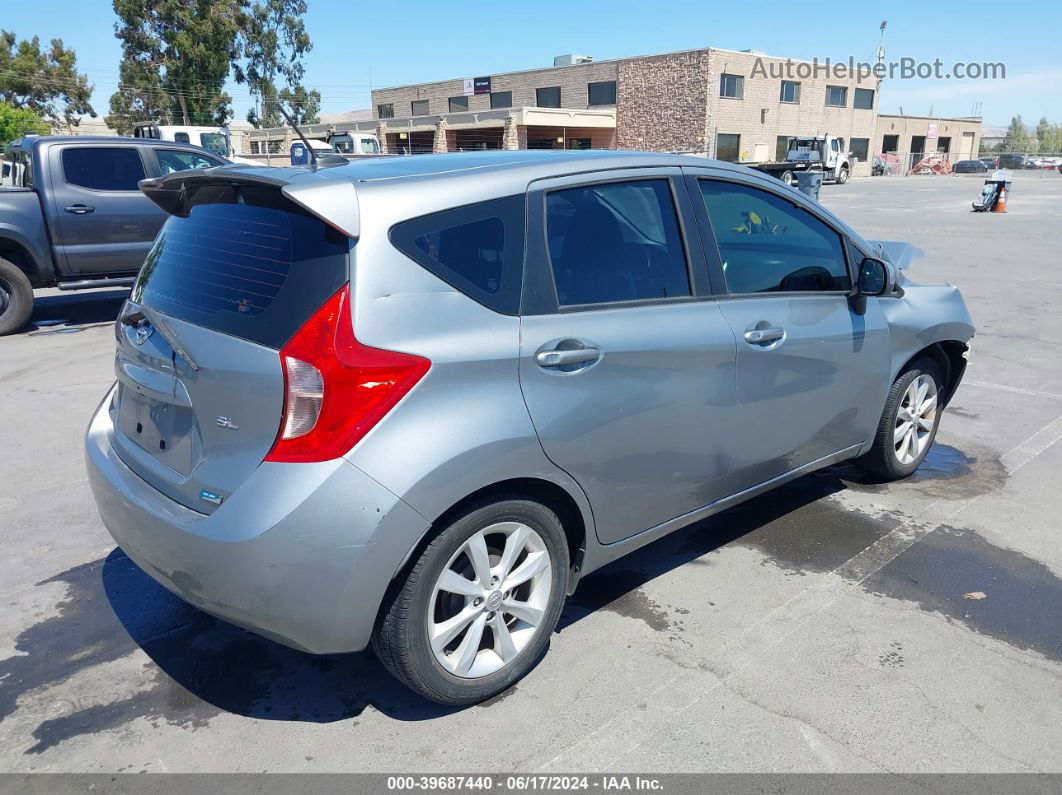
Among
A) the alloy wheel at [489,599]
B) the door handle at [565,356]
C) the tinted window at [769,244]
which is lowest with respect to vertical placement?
the alloy wheel at [489,599]

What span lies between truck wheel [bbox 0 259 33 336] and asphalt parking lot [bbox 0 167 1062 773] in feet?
15.5

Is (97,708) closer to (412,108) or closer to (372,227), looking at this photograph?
(372,227)

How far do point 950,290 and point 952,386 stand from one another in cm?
63

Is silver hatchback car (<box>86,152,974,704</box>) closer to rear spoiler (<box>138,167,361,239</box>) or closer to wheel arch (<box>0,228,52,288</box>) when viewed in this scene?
rear spoiler (<box>138,167,361,239</box>)

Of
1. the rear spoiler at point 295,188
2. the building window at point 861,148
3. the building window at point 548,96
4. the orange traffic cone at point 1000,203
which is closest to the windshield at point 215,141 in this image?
the orange traffic cone at point 1000,203

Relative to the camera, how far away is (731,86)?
5081 cm

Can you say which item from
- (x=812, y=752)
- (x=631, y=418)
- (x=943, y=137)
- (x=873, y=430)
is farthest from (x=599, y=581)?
(x=943, y=137)

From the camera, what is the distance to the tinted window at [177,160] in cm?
981

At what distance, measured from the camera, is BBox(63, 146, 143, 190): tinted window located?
9.16 meters

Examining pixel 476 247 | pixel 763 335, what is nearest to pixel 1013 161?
Result: pixel 763 335

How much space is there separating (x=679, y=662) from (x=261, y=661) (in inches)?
62.9

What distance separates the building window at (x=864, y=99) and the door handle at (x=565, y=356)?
66156 mm

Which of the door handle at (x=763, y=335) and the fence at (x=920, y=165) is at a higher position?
the fence at (x=920, y=165)

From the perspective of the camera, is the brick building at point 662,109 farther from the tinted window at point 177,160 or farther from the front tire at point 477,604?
the front tire at point 477,604
